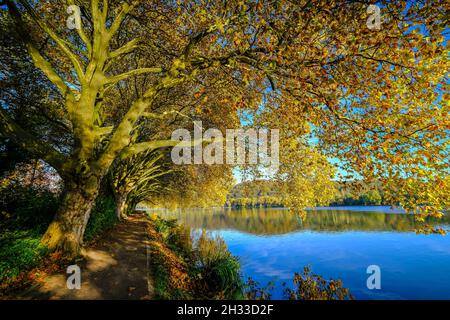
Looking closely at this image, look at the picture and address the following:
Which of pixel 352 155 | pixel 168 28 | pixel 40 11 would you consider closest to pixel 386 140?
pixel 352 155

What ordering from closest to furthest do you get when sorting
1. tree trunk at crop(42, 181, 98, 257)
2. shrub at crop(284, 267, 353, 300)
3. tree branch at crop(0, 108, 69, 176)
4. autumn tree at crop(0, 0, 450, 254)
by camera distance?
autumn tree at crop(0, 0, 450, 254)
tree branch at crop(0, 108, 69, 176)
tree trunk at crop(42, 181, 98, 257)
shrub at crop(284, 267, 353, 300)

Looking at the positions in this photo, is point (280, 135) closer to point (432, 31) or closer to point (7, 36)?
point (432, 31)

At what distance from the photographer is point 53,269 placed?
6035 millimetres

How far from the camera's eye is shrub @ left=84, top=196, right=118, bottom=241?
32.3ft

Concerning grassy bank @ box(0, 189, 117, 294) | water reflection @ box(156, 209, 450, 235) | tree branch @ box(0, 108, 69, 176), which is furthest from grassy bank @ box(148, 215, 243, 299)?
water reflection @ box(156, 209, 450, 235)

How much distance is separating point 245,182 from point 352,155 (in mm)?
10664

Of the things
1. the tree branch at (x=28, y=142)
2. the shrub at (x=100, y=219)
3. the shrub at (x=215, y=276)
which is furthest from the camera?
the shrub at (x=100, y=219)

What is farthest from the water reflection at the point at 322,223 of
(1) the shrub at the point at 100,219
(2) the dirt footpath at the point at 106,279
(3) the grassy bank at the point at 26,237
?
(3) the grassy bank at the point at 26,237

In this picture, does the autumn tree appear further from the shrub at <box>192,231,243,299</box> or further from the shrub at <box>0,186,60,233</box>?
the shrub at <box>192,231,243,299</box>

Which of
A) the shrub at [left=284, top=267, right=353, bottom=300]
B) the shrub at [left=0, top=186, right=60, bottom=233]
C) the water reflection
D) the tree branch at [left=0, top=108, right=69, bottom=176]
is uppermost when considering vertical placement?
the tree branch at [left=0, top=108, right=69, bottom=176]

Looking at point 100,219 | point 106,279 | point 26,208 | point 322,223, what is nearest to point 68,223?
point 106,279

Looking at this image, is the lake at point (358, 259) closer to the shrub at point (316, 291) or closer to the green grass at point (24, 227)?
the shrub at point (316, 291)

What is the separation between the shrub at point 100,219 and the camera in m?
9.84

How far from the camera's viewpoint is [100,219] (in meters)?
11.5
